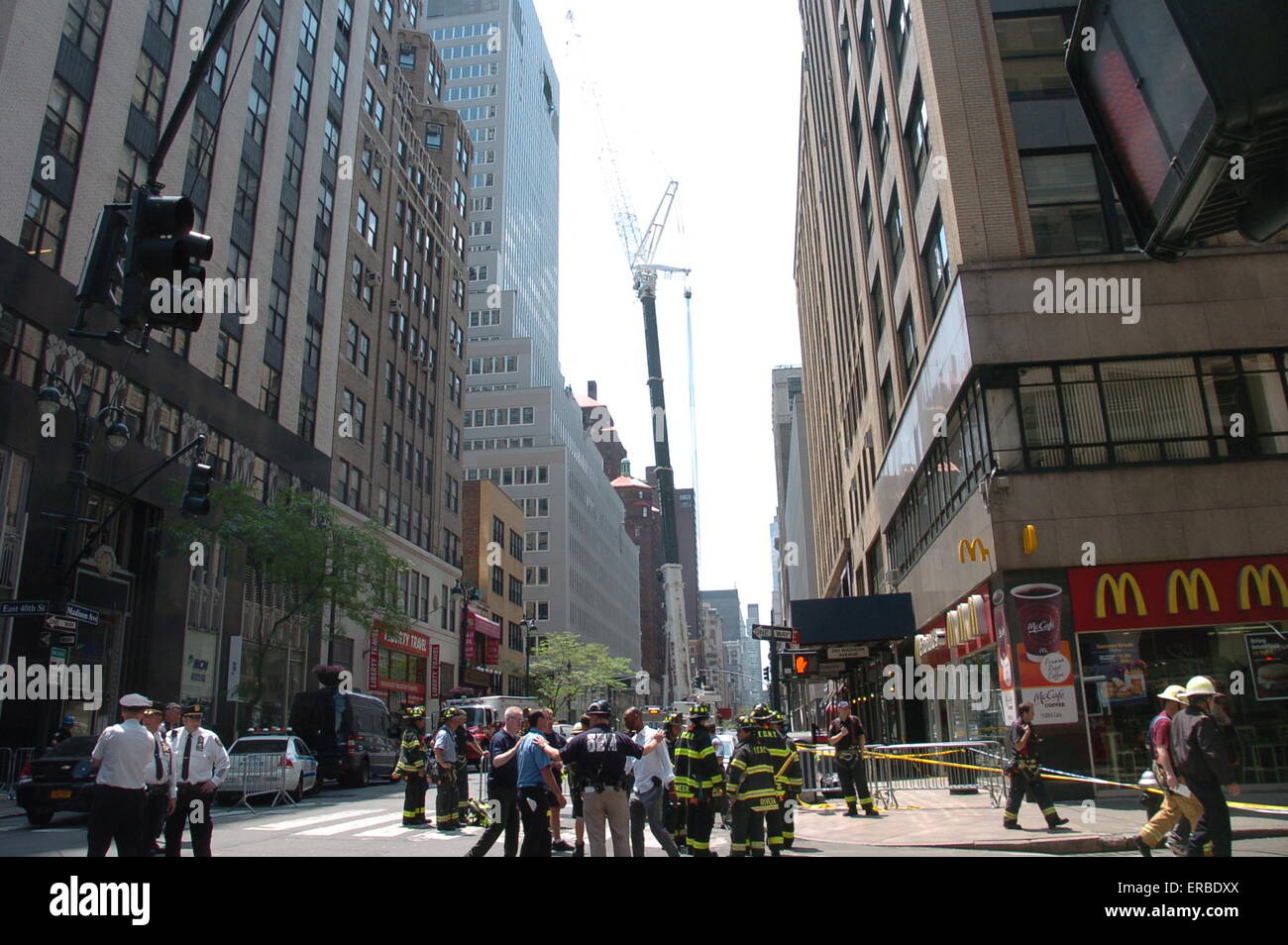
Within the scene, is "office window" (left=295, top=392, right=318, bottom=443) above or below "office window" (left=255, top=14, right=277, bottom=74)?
below

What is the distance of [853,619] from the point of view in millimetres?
27469

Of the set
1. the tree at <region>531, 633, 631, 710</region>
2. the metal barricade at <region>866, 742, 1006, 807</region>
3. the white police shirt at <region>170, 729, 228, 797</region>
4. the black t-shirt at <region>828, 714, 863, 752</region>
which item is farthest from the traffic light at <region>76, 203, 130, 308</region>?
the tree at <region>531, 633, 631, 710</region>

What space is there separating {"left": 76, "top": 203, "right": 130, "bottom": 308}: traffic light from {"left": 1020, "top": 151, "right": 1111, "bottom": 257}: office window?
18407 mm

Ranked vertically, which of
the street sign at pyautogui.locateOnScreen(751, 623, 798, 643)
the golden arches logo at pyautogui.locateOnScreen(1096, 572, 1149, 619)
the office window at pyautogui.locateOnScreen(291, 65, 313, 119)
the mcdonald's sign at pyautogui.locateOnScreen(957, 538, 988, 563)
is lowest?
the street sign at pyautogui.locateOnScreen(751, 623, 798, 643)

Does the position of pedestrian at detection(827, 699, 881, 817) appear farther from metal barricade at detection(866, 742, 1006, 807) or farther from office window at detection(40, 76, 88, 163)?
office window at detection(40, 76, 88, 163)

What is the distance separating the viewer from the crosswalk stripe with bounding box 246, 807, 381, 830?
50.4 ft

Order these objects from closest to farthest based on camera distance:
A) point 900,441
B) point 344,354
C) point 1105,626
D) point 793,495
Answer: point 1105,626
point 900,441
point 344,354
point 793,495

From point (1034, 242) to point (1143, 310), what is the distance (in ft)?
8.77

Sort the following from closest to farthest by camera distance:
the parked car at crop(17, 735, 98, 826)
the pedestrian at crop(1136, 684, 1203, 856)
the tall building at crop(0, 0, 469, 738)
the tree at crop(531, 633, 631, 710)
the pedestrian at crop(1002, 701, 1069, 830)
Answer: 1. the pedestrian at crop(1136, 684, 1203, 856)
2. the pedestrian at crop(1002, 701, 1069, 830)
3. the parked car at crop(17, 735, 98, 826)
4. the tall building at crop(0, 0, 469, 738)
5. the tree at crop(531, 633, 631, 710)

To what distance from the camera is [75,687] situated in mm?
25766

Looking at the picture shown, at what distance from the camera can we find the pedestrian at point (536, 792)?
31.1ft
